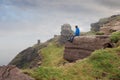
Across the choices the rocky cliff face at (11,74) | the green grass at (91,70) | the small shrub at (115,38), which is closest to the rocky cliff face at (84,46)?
the small shrub at (115,38)

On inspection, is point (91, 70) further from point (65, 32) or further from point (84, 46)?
point (65, 32)

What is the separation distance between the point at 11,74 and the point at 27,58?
107m

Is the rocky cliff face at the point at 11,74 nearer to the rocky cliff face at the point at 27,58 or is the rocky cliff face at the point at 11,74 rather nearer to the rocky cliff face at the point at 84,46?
the rocky cliff face at the point at 84,46

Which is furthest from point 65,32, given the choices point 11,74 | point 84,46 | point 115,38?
point 11,74

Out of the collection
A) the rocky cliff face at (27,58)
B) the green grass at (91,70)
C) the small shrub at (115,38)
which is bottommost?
the rocky cliff face at (27,58)

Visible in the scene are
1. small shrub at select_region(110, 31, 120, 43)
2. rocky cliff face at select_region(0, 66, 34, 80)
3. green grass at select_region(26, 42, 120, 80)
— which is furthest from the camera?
small shrub at select_region(110, 31, 120, 43)

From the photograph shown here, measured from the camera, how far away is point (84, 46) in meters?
47.8

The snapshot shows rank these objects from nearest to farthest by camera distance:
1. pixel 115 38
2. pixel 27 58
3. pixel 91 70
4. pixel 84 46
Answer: pixel 91 70 < pixel 115 38 < pixel 84 46 < pixel 27 58

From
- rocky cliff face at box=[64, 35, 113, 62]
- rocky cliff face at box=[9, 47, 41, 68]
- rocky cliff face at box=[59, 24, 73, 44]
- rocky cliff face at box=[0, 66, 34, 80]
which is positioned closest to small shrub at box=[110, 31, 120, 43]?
rocky cliff face at box=[64, 35, 113, 62]

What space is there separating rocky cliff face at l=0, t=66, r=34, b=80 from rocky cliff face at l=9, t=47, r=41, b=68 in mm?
94232

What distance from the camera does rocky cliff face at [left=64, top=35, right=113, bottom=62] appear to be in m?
42.7

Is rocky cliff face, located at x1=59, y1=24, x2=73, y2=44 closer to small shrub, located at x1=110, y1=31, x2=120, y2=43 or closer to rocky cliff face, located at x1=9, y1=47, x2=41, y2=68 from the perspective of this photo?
rocky cliff face, located at x1=9, y1=47, x2=41, y2=68

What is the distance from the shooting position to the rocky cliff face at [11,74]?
22469 mm

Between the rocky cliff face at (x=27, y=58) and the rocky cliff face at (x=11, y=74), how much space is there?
94.2 m
